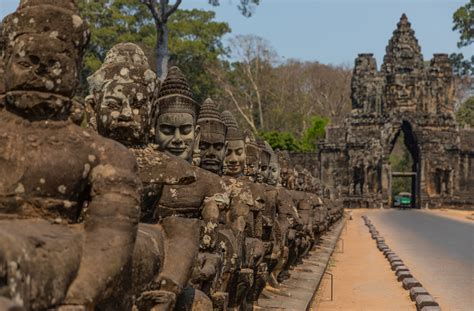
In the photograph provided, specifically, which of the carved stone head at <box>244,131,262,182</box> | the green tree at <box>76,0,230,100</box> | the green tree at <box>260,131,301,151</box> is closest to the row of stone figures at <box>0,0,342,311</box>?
the carved stone head at <box>244,131,262,182</box>

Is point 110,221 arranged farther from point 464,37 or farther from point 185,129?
point 464,37

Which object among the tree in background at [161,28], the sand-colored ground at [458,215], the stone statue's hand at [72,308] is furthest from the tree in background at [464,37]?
the stone statue's hand at [72,308]

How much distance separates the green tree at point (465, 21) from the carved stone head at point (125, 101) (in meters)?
60.7

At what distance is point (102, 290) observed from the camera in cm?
334

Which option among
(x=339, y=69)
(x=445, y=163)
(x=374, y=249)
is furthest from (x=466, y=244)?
(x=339, y=69)

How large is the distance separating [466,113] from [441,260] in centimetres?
6838

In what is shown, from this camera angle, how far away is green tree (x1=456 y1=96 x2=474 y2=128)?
3214 inches

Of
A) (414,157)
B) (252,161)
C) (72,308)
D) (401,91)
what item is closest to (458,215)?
(414,157)

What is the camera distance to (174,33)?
57.2 metres

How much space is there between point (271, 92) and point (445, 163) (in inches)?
622

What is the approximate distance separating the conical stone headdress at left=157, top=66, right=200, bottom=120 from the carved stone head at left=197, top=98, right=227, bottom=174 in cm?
94

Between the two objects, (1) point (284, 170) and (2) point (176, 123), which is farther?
(1) point (284, 170)

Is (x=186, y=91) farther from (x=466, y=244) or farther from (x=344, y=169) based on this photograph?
(x=344, y=169)

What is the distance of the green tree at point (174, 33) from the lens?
52469 millimetres
